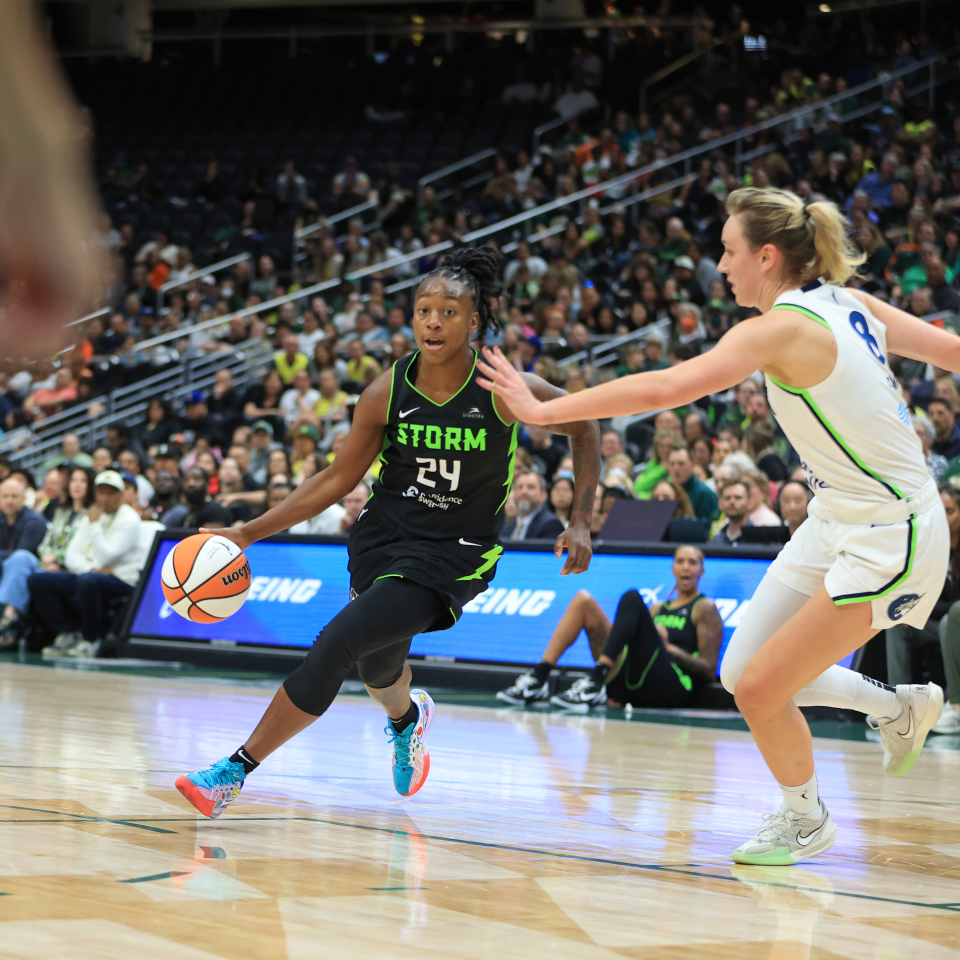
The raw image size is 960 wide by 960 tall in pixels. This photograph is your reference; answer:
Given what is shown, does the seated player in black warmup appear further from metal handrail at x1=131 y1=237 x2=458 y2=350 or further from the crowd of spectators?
metal handrail at x1=131 y1=237 x2=458 y2=350

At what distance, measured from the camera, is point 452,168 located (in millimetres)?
A: 20734

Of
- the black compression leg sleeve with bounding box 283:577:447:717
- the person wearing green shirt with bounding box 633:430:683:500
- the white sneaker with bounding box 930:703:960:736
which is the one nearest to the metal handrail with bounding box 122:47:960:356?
the person wearing green shirt with bounding box 633:430:683:500

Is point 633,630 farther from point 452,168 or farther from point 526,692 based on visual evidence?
point 452,168

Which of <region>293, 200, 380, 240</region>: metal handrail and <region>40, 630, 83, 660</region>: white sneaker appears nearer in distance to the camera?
<region>40, 630, 83, 660</region>: white sneaker

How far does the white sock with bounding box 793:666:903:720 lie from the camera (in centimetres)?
402

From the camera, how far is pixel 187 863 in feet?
10.6

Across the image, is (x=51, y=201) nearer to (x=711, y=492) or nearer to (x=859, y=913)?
(x=859, y=913)

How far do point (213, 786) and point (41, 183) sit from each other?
9.94 feet

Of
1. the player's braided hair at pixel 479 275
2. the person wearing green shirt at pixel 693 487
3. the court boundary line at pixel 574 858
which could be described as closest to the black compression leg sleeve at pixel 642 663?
the person wearing green shirt at pixel 693 487

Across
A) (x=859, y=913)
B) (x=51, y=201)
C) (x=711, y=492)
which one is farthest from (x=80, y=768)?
(x=711, y=492)

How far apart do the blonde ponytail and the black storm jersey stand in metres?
1.11

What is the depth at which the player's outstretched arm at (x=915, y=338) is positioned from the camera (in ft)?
12.2

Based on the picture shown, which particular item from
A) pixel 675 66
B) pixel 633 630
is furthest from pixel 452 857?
pixel 675 66

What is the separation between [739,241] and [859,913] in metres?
1.82
